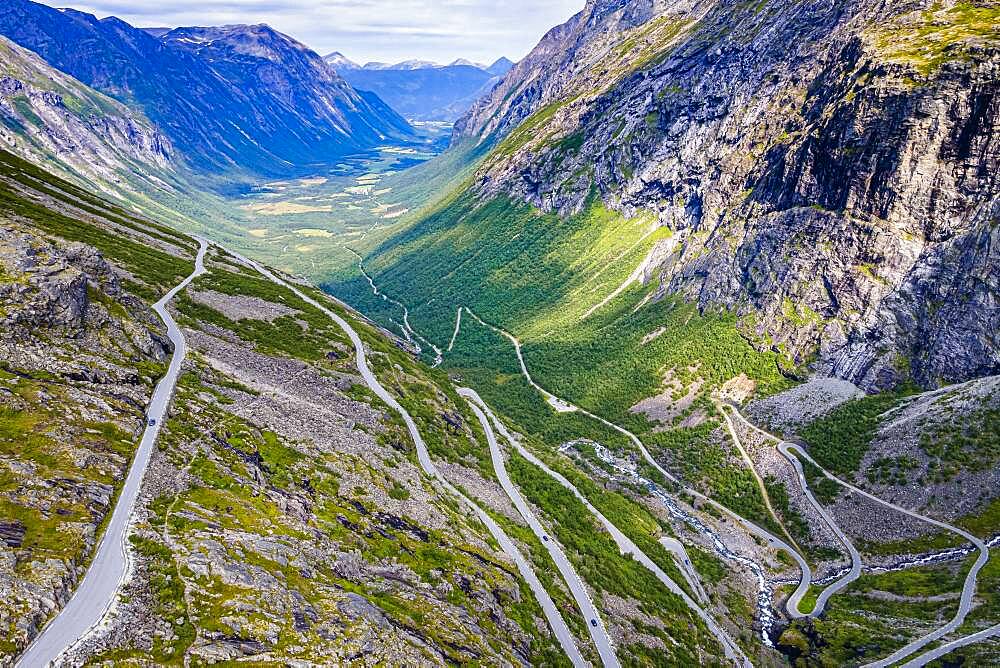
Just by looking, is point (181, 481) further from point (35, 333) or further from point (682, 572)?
point (682, 572)

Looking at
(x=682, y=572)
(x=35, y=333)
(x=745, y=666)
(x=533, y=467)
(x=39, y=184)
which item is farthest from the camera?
(x=39, y=184)

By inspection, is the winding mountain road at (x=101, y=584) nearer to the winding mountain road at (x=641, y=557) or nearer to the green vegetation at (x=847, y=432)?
the winding mountain road at (x=641, y=557)

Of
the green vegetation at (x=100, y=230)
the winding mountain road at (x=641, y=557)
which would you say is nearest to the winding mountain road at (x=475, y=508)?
the winding mountain road at (x=641, y=557)

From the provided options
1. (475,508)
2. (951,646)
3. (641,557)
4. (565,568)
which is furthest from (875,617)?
(475,508)

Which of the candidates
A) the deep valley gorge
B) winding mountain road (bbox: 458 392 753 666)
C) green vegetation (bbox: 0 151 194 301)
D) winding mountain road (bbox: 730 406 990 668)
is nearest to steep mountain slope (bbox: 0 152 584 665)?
the deep valley gorge

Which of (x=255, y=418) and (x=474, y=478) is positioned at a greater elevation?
(x=255, y=418)

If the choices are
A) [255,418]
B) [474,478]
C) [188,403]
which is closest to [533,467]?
[474,478]

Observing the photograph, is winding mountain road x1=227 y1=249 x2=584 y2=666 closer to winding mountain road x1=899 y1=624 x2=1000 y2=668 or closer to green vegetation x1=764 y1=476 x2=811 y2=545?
winding mountain road x1=899 y1=624 x2=1000 y2=668
